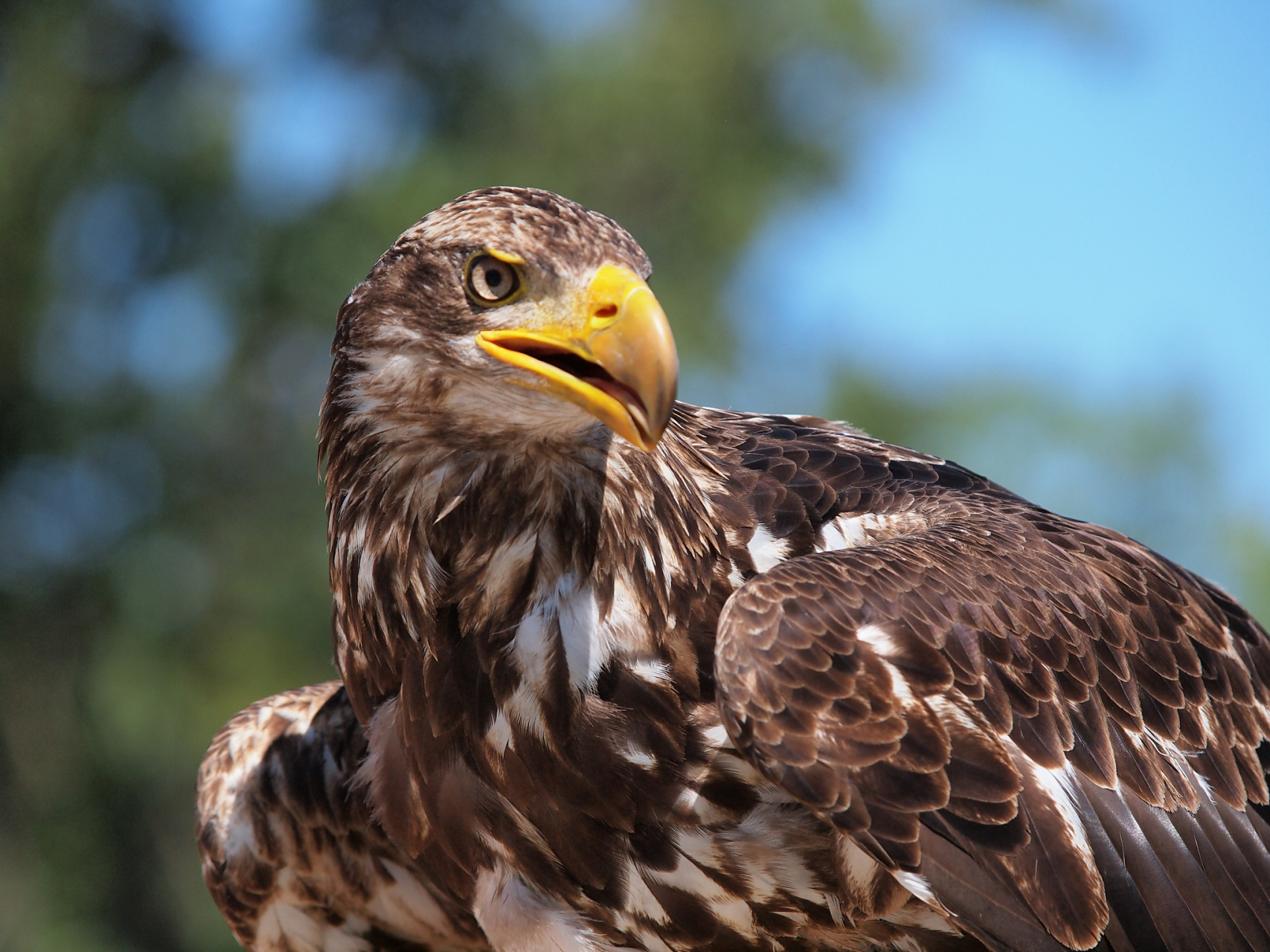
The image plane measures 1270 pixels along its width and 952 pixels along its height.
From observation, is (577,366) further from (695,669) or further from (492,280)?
(695,669)

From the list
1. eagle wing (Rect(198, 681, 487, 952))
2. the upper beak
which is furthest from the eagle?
eagle wing (Rect(198, 681, 487, 952))

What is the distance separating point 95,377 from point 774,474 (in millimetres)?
15900

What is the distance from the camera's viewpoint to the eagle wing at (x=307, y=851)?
12.8ft

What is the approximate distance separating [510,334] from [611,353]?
0.89ft

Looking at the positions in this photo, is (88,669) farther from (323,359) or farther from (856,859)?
(856,859)

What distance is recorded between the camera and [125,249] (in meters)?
17.1

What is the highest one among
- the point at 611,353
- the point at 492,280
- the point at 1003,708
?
the point at 492,280

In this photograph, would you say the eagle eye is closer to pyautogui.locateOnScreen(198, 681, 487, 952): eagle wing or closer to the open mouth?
the open mouth

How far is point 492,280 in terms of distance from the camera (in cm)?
279

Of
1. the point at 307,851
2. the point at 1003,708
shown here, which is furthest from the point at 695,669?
the point at 307,851

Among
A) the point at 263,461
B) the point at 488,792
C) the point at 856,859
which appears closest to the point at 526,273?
the point at 488,792

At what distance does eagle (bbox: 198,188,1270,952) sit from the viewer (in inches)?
103

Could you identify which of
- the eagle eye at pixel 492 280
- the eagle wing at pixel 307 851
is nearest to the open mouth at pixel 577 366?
the eagle eye at pixel 492 280

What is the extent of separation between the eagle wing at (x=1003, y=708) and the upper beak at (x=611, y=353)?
513 mm
